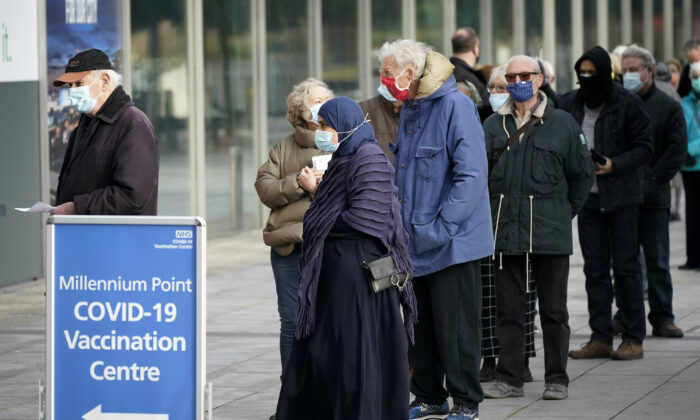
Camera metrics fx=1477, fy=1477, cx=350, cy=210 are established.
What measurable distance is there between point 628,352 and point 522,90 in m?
2.11

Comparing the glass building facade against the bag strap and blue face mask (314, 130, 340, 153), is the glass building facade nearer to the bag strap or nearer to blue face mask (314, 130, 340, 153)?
the bag strap

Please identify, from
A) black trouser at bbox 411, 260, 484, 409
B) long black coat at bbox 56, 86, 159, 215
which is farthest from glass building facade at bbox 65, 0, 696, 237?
long black coat at bbox 56, 86, 159, 215

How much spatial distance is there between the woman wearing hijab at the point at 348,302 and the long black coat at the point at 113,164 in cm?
78

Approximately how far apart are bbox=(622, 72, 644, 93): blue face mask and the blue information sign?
4899mm

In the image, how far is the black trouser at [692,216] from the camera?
1380 cm

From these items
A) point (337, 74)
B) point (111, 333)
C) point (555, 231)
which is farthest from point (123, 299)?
point (337, 74)

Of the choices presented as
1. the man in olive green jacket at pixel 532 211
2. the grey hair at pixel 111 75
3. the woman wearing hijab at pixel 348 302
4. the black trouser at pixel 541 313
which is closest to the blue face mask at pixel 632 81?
the man in olive green jacket at pixel 532 211

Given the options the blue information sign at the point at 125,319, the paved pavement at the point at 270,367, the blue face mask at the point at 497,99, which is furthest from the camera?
the blue face mask at the point at 497,99

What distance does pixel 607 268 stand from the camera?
9.24 metres

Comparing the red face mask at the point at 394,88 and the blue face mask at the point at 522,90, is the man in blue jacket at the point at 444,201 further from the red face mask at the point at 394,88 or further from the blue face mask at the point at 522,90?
the blue face mask at the point at 522,90

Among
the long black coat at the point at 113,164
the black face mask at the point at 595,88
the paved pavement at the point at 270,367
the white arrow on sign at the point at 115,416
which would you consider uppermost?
the black face mask at the point at 595,88

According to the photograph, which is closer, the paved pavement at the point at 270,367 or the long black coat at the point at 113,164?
the long black coat at the point at 113,164

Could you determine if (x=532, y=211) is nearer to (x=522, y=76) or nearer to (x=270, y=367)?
(x=522, y=76)

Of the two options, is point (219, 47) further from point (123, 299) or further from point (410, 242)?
point (123, 299)
